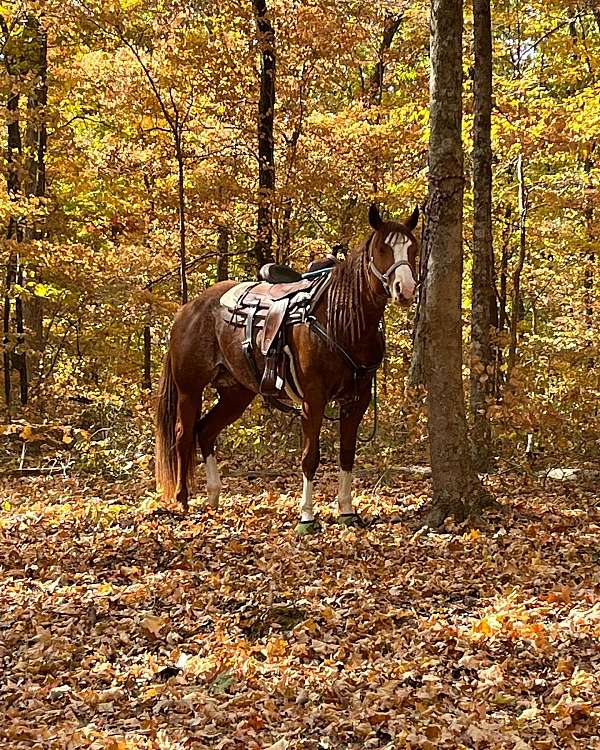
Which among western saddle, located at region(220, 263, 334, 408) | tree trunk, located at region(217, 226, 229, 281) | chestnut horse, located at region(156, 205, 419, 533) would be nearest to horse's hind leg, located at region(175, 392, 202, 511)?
chestnut horse, located at region(156, 205, 419, 533)

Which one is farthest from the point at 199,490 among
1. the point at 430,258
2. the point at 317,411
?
the point at 430,258

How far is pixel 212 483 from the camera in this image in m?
7.80

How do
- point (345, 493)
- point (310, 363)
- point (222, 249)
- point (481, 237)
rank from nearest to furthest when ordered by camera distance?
point (310, 363), point (345, 493), point (481, 237), point (222, 249)

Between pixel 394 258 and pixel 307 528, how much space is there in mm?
2279

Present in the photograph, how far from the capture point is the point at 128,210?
13844mm

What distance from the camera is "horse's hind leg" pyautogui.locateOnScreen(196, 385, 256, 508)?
25.6ft

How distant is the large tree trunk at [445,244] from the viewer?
6.12 meters

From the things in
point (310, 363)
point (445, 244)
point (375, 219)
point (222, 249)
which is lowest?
point (310, 363)

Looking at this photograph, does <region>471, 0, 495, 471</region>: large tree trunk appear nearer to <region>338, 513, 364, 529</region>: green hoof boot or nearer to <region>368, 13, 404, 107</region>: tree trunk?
<region>338, 513, 364, 529</region>: green hoof boot

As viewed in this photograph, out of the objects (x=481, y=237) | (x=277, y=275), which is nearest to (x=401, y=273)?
(x=277, y=275)

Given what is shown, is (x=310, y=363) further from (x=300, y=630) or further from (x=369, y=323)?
(x=300, y=630)

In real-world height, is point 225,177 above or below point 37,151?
below

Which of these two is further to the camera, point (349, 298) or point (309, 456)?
point (309, 456)

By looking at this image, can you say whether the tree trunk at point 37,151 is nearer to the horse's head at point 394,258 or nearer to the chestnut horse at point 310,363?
the chestnut horse at point 310,363
